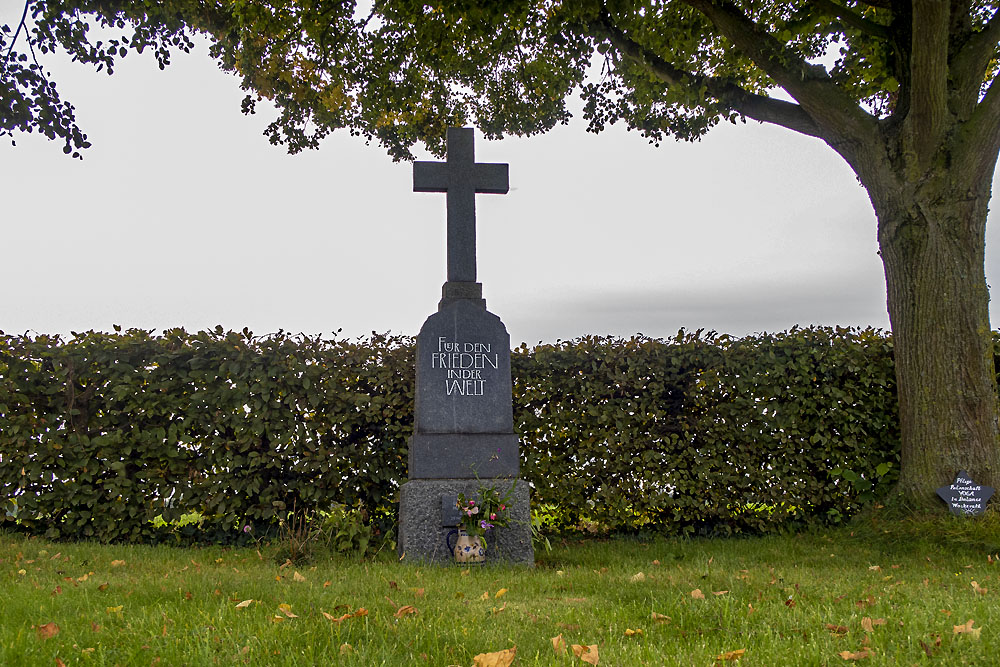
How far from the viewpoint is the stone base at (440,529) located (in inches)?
262

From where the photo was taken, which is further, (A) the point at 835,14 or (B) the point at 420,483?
(A) the point at 835,14

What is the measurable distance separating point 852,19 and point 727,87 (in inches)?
56.8

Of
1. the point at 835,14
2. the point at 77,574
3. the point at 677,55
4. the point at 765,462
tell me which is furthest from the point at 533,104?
the point at 77,574

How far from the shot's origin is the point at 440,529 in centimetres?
675

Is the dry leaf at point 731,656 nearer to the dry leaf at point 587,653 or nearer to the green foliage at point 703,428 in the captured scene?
the dry leaf at point 587,653

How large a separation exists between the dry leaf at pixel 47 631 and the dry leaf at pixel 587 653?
2521mm

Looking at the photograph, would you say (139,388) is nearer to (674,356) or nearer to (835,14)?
(674,356)

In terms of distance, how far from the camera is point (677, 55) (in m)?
10.4

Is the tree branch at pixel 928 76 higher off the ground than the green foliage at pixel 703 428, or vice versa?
the tree branch at pixel 928 76

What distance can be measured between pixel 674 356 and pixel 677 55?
4.67 metres

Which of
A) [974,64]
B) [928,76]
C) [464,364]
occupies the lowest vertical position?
[464,364]

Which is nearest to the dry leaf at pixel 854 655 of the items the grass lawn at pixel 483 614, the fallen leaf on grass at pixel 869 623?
the grass lawn at pixel 483 614

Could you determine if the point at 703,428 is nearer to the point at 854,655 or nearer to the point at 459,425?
the point at 459,425

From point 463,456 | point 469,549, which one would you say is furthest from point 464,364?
point 469,549
